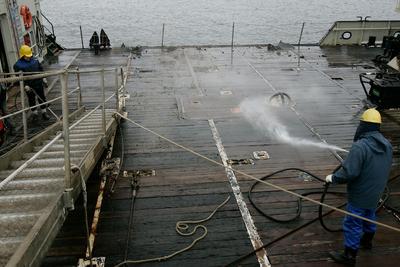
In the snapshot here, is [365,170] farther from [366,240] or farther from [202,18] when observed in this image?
[202,18]

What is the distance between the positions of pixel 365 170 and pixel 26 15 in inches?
579

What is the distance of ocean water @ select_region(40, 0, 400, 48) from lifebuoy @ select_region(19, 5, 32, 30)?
2018cm

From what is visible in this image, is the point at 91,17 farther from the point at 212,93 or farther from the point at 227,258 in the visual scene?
the point at 227,258

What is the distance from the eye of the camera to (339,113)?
10.9 m

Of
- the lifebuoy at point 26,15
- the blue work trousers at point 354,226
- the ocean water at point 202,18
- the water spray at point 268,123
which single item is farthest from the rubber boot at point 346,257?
the ocean water at point 202,18

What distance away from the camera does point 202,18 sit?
171 feet

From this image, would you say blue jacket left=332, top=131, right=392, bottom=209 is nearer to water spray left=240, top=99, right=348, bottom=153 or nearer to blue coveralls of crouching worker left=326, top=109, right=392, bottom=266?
blue coveralls of crouching worker left=326, top=109, right=392, bottom=266

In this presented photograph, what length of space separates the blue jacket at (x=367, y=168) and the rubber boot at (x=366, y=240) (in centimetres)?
79

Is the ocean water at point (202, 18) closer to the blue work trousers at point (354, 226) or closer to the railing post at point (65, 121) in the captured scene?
the railing post at point (65, 121)

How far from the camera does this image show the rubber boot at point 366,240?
211 inches

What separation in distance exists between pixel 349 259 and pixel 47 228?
154 inches

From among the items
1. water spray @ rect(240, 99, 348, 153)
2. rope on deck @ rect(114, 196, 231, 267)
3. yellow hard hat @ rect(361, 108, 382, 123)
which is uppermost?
yellow hard hat @ rect(361, 108, 382, 123)

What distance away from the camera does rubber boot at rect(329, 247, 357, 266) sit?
16.6 feet

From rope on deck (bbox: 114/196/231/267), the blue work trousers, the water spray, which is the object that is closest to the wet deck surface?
rope on deck (bbox: 114/196/231/267)
